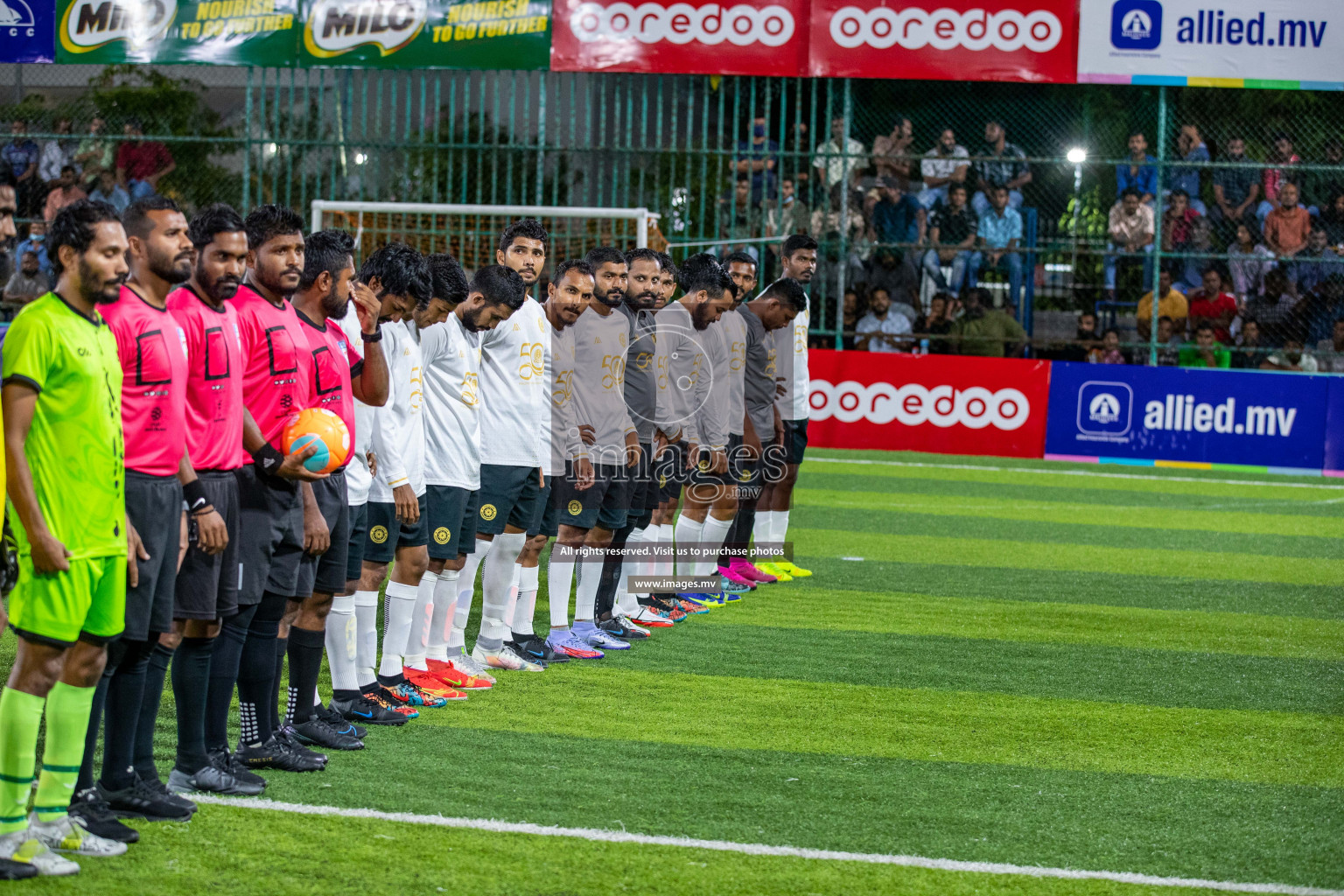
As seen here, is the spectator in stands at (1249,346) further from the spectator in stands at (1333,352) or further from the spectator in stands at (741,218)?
the spectator in stands at (741,218)

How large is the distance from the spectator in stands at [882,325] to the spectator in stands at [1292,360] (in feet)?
14.3

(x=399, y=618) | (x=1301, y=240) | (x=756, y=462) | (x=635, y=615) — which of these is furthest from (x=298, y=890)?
(x=1301, y=240)

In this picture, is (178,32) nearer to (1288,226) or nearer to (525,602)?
(525,602)

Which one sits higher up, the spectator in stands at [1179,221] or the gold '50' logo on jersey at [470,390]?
the spectator in stands at [1179,221]

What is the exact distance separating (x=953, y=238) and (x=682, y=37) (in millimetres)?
4179

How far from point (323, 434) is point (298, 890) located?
1.68m

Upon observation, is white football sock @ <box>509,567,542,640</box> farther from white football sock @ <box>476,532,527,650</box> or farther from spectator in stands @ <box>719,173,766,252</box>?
spectator in stands @ <box>719,173,766,252</box>

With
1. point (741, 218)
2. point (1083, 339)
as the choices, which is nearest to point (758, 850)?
point (741, 218)

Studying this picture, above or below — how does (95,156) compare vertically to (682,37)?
below

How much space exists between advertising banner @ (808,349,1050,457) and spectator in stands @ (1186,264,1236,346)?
2.21 m

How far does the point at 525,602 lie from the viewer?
8.08 metres

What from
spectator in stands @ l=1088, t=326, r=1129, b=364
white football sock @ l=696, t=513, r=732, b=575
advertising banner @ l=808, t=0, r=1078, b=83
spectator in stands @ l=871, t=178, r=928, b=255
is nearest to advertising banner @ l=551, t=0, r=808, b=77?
advertising banner @ l=808, t=0, r=1078, b=83

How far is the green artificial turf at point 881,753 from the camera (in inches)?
188

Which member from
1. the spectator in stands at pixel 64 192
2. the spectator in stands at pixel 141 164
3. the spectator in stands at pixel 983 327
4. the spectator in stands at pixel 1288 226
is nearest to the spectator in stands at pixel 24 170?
the spectator in stands at pixel 64 192
